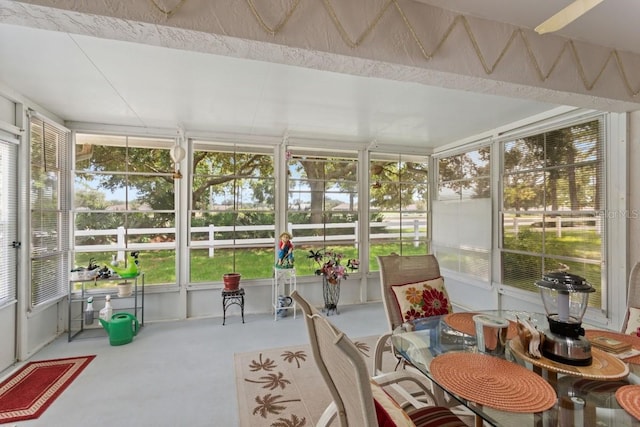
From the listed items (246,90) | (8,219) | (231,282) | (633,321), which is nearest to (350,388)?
(633,321)

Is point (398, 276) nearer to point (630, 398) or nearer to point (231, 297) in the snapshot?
point (630, 398)

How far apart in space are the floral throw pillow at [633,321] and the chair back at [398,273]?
1158 millimetres

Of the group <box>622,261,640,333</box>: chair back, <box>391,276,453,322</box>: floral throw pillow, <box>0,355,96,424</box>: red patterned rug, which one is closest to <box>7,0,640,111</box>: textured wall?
<box>622,261,640,333</box>: chair back

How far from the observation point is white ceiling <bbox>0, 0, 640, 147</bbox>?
1.83 metres

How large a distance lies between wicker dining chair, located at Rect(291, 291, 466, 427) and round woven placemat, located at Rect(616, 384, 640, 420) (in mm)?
568

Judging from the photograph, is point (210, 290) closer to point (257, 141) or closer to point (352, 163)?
point (257, 141)

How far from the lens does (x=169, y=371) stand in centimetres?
257

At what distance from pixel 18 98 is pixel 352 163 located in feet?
12.8

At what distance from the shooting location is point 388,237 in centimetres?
489

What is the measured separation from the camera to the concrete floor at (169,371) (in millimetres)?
1984

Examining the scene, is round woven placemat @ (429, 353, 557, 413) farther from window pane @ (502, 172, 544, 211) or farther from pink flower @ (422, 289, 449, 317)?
window pane @ (502, 172, 544, 211)

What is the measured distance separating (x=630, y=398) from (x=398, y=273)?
55.2 inches

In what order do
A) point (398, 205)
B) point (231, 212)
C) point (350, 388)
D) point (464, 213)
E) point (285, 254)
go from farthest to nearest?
point (398, 205) → point (464, 213) → point (231, 212) → point (285, 254) → point (350, 388)

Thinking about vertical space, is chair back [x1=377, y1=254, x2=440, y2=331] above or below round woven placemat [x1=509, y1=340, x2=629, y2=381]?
above
